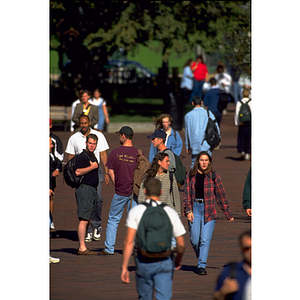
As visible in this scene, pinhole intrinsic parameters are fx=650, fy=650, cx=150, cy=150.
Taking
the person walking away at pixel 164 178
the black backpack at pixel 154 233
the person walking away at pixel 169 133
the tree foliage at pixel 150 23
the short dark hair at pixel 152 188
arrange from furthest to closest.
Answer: the tree foliage at pixel 150 23
the person walking away at pixel 169 133
the person walking away at pixel 164 178
the short dark hair at pixel 152 188
the black backpack at pixel 154 233

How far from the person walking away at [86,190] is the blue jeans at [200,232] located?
144 centimetres

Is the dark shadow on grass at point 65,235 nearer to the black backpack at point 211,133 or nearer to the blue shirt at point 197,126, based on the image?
the blue shirt at point 197,126

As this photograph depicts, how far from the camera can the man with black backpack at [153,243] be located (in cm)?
550

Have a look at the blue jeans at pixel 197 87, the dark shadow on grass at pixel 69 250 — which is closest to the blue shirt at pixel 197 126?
the dark shadow on grass at pixel 69 250

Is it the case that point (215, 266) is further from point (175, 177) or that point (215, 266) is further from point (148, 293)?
point (148, 293)

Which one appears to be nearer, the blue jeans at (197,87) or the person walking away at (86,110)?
the person walking away at (86,110)

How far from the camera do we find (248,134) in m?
16.6

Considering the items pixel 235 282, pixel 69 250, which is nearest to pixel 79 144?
pixel 69 250

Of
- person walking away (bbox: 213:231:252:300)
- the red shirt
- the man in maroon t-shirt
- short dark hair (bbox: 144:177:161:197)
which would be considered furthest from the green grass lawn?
person walking away (bbox: 213:231:252:300)

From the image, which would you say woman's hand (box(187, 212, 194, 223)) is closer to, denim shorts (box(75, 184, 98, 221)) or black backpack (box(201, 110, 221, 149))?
denim shorts (box(75, 184, 98, 221))

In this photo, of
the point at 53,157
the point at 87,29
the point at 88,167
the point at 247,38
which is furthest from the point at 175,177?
the point at 87,29

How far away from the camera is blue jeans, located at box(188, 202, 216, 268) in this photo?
7875 mm
